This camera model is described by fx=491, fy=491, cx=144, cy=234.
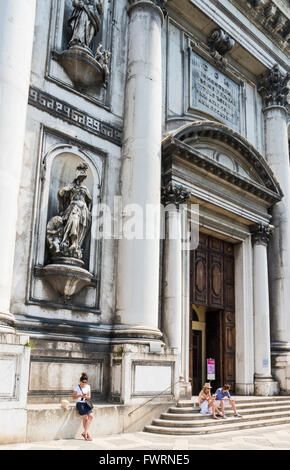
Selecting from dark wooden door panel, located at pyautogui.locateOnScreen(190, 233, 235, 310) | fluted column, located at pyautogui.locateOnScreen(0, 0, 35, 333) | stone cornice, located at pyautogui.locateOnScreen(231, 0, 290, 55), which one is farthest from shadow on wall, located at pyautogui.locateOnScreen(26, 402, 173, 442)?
stone cornice, located at pyautogui.locateOnScreen(231, 0, 290, 55)

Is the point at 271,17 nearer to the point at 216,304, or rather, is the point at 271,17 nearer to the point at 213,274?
the point at 213,274

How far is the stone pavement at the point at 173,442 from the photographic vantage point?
8.41 meters

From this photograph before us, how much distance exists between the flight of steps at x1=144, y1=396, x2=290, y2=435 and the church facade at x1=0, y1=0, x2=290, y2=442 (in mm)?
418

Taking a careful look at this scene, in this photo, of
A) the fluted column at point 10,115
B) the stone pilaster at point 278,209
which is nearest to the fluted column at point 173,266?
the fluted column at point 10,115

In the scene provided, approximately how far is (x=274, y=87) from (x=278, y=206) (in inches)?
193

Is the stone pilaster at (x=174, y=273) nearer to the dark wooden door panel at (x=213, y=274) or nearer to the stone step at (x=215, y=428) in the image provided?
the dark wooden door panel at (x=213, y=274)

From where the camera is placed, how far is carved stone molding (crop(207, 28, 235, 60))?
56.1 ft

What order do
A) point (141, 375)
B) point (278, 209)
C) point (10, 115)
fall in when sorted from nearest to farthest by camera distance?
1. point (10, 115)
2. point (141, 375)
3. point (278, 209)

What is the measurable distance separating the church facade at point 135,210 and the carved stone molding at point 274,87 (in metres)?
0.20

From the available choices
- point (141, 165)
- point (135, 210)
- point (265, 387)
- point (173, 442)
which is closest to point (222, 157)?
point (141, 165)

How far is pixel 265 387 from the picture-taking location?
Answer: 1562 centimetres

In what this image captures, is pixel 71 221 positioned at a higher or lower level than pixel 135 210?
lower

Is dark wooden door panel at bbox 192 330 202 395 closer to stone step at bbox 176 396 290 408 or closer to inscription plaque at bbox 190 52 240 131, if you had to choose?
stone step at bbox 176 396 290 408

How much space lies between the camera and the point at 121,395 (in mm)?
10438
